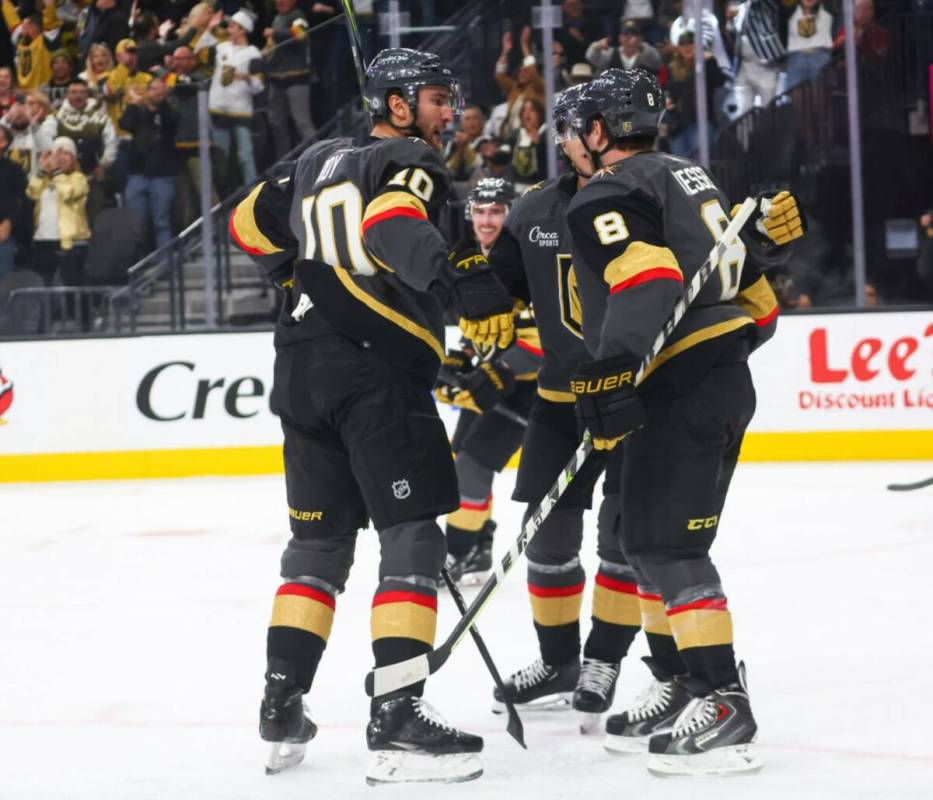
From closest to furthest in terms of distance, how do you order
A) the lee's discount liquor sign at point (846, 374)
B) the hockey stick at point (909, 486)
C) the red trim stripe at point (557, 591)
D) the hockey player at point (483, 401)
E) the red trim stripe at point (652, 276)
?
the red trim stripe at point (652, 276) → the red trim stripe at point (557, 591) → the hockey player at point (483, 401) → the hockey stick at point (909, 486) → the lee's discount liquor sign at point (846, 374)

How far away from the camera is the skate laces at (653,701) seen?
10.3 ft

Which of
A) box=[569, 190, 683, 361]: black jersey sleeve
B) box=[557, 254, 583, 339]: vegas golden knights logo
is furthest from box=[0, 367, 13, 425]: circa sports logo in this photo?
box=[569, 190, 683, 361]: black jersey sleeve

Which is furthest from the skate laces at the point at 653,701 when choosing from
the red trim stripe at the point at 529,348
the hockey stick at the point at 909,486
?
the hockey stick at the point at 909,486

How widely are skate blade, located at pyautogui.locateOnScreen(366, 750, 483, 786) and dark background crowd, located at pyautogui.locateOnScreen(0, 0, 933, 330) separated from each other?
17.9 feet

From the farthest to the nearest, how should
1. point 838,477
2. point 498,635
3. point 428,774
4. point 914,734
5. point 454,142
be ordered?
point 454,142
point 838,477
point 498,635
point 914,734
point 428,774

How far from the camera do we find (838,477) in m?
7.04

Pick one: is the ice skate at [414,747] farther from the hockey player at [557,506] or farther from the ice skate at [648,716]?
the hockey player at [557,506]

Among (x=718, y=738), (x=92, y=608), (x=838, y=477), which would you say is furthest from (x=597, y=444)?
(x=838, y=477)

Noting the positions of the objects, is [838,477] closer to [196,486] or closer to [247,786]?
[196,486]

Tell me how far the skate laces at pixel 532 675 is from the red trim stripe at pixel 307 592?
1.97 ft

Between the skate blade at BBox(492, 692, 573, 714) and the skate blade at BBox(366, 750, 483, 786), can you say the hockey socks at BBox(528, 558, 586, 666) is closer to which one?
the skate blade at BBox(492, 692, 573, 714)

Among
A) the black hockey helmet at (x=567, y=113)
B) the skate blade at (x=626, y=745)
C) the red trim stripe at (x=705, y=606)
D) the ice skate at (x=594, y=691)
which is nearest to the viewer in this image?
the red trim stripe at (x=705, y=606)

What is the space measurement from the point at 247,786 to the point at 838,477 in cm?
464

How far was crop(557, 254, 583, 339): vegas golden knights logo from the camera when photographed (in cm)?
323
